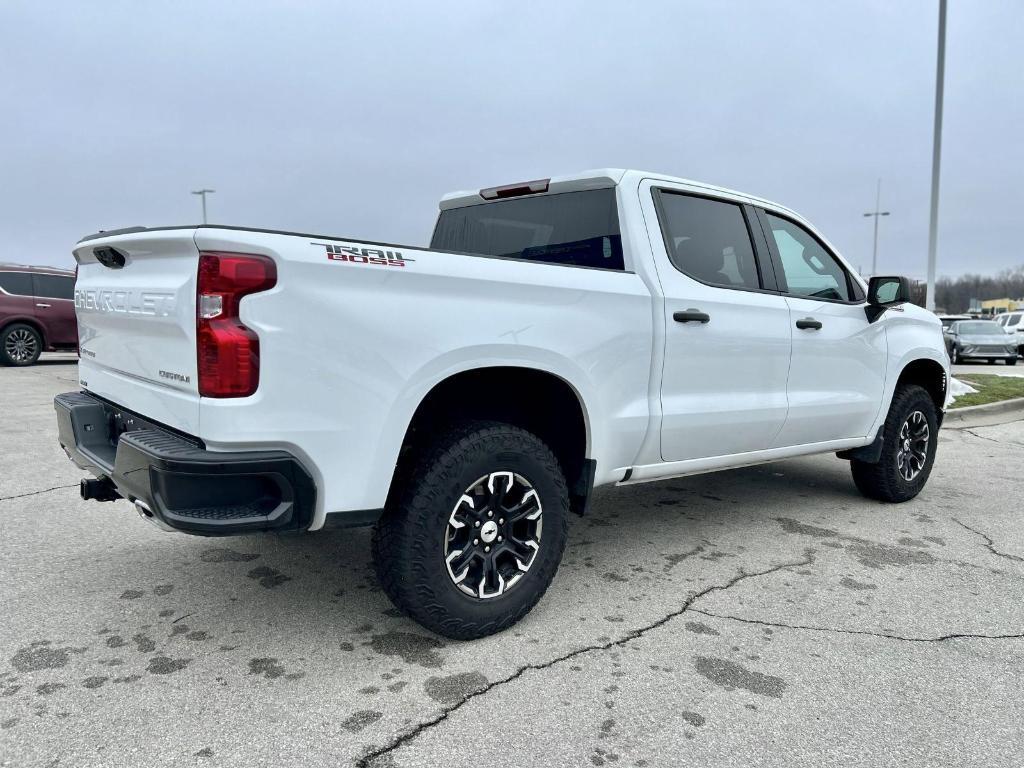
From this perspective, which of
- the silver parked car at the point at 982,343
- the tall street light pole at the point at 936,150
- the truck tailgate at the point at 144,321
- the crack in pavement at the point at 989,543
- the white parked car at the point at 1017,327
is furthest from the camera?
the white parked car at the point at 1017,327

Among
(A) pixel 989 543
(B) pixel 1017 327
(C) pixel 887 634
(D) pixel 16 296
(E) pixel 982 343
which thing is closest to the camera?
(C) pixel 887 634

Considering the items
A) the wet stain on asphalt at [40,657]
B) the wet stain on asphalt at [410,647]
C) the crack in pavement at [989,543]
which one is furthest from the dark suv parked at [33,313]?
the crack in pavement at [989,543]

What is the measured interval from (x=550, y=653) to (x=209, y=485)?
1.40 meters

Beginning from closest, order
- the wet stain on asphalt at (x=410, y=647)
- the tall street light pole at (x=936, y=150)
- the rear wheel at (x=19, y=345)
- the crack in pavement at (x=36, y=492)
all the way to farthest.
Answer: the wet stain on asphalt at (x=410, y=647)
the crack in pavement at (x=36, y=492)
the tall street light pole at (x=936, y=150)
the rear wheel at (x=19, y=345)

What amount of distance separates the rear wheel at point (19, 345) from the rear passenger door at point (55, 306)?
234 mm

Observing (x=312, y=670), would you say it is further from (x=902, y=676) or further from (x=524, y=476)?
(x=902, y=676)

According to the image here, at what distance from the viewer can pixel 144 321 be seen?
2721 mm

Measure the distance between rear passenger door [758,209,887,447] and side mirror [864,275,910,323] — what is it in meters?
0.06

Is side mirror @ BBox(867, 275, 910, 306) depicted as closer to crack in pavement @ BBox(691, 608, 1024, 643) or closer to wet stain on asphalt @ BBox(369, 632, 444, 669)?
crack in pavement @ BBox(691, 608, 1024, 643)

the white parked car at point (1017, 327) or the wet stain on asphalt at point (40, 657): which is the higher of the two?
the white parked car at point (1017, 327)

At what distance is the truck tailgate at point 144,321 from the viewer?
8.03 ft

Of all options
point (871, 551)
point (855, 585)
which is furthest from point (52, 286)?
point (855, 585)

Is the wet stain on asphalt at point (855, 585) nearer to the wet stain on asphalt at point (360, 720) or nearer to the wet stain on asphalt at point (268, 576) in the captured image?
the wet stain on asphalt at point (360, 720)

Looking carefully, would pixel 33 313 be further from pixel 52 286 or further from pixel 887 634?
pixel 887 634
